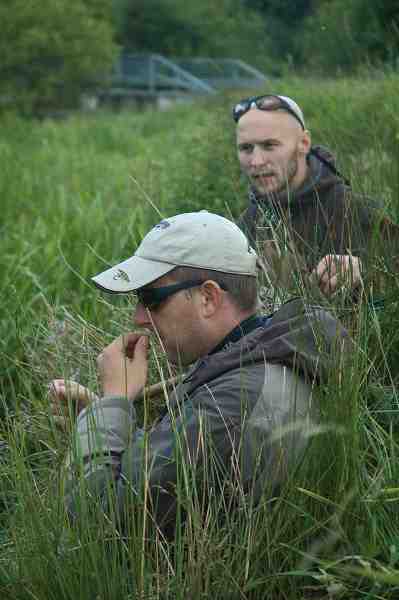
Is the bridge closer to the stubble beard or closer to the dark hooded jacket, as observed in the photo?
the stubble beard

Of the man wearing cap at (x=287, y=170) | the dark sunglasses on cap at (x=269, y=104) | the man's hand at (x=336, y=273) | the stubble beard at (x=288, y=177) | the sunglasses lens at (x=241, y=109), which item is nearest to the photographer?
the man's hand at (x=336, y=273)

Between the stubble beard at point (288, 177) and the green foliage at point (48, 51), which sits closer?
the stubble beard at point (288, 177)

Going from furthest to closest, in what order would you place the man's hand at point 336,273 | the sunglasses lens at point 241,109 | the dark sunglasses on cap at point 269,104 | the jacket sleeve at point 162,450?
the sunglasses lens at point 241,109 → the dark sunglasses on cap at point 269,104 → the man's hand at point 336,273 → the jacket sleeve at point 162,450

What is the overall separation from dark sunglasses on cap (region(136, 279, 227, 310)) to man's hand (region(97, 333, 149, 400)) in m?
0.11

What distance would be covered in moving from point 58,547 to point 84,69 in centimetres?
2692

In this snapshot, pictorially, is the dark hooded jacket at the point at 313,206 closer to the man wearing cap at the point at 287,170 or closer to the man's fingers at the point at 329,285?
the man wearing cap at the point at 287,170

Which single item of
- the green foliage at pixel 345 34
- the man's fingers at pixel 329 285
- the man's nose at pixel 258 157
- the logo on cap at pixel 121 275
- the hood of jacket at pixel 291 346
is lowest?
the hood of jacket at pixel 291 346

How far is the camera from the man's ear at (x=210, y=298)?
266cm

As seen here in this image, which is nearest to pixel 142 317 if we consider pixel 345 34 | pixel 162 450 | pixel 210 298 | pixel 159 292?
pixel 159 292

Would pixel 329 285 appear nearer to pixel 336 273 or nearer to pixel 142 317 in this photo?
pixel 336 273

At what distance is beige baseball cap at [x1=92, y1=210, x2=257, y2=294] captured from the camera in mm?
2699

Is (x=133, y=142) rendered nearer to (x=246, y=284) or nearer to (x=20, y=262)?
(x=20, y=262)

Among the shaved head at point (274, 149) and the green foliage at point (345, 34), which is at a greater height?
the green foliage at point (345, 34)

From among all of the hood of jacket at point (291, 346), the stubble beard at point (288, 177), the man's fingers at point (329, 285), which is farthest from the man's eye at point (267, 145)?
the hood of jacket at point (291, 346)
